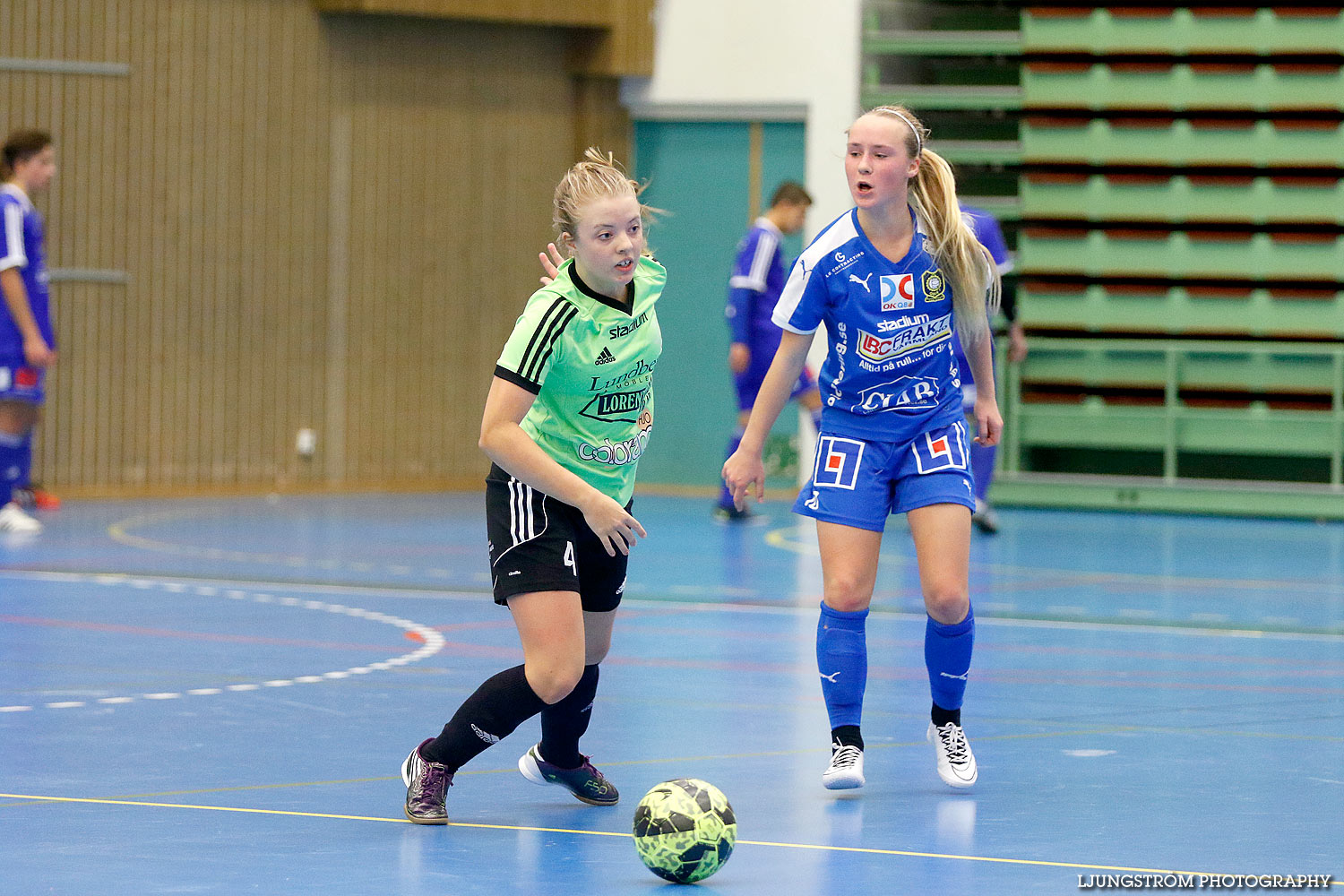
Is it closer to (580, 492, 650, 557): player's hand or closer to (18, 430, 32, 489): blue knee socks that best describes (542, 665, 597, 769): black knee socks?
(580, 492, 650, 557): player's hand

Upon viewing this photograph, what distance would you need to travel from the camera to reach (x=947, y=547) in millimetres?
5156

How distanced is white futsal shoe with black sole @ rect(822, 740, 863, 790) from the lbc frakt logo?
1138mm

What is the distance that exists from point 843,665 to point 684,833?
1.25 m

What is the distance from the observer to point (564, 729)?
4.92m

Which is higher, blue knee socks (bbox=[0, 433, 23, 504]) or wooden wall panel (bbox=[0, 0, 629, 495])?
wooden wall panel (bbox=[0, 0, 629, 495])

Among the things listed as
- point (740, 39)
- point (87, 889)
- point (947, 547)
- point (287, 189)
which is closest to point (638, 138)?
point (740, 39)

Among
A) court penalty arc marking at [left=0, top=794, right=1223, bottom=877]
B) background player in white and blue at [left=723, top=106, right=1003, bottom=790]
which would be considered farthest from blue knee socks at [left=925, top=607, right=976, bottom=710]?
court penalty arc marking at [left=0, top=794, right=1223, bottom=877]

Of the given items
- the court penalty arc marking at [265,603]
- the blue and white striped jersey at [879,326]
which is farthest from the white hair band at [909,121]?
the court penalty arc marking at [265,603]

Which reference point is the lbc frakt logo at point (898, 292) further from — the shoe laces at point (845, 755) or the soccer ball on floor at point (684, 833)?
the soccer ball on floor at point (684, 833)

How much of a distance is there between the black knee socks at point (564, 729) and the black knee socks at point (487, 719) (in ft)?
0.68

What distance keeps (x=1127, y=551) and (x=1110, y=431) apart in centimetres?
339

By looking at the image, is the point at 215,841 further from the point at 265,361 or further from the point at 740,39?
the point at 740,39

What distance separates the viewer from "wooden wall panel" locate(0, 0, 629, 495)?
1414 centimetres

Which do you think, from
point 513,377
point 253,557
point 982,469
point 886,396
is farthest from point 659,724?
point 982,469
